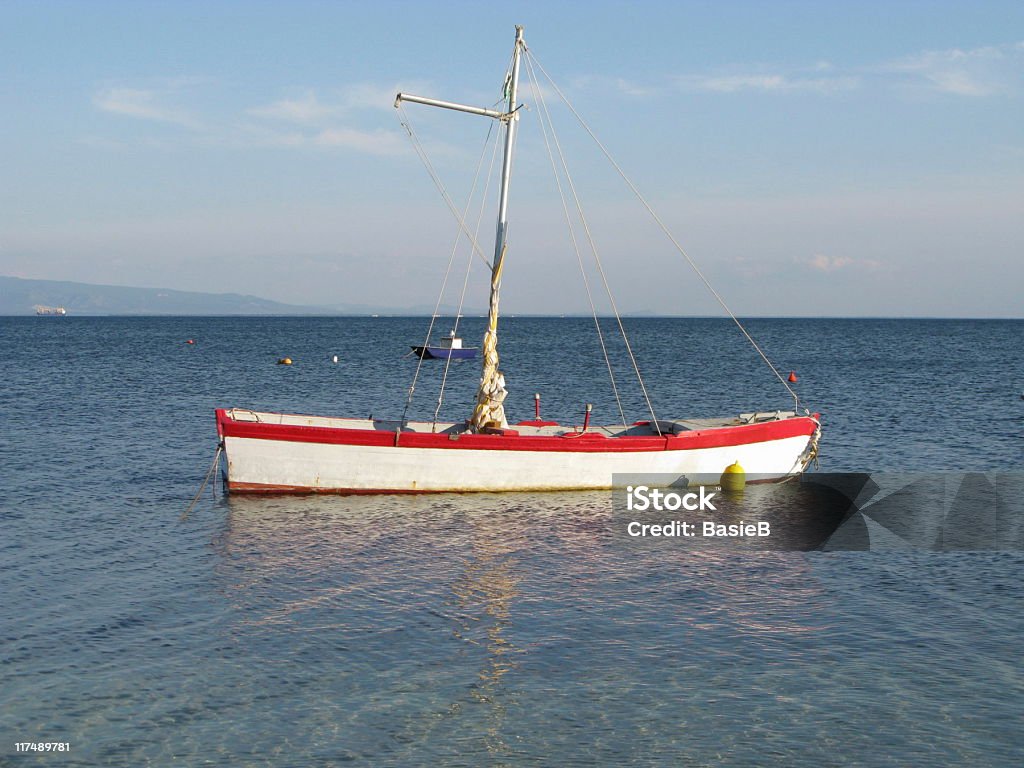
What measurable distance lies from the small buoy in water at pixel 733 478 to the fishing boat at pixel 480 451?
189 millimetres

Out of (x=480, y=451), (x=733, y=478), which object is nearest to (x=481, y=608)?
(x=480, y=451)

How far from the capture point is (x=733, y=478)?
2708cm

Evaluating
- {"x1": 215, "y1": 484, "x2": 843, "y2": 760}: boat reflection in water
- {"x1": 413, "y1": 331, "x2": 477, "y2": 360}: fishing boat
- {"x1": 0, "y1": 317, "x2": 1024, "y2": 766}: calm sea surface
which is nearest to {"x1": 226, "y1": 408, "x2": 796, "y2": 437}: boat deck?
{"x1": 0, "y1": 317, "x2": 1024, "y2": 766}: calm sea surface

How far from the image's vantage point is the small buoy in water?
27.0 m

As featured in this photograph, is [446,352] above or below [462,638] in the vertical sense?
above

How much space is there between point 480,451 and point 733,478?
759 cm

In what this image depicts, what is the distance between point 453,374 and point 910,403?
42.8 metres

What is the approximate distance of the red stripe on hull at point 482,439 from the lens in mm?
24625

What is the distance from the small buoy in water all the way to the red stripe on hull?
0.73 m

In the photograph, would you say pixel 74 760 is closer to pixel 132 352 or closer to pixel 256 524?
pixel 256 524

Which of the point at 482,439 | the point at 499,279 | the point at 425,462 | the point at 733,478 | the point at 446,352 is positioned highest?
the point at 499,279

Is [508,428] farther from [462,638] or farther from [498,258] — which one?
[462,638]

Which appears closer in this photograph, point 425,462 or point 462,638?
point 462,638

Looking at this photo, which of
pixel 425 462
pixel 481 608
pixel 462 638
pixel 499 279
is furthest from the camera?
pixel 499 279
